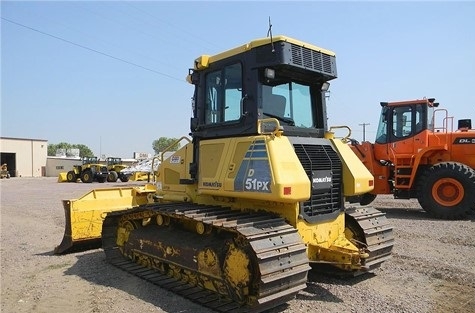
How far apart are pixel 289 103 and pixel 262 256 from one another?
7.98 feet

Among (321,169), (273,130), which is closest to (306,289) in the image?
(321,169)

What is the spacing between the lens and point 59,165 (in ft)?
222

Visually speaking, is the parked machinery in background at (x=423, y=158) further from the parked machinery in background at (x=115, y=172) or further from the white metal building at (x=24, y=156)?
the white metal building at (x=24, y=156)

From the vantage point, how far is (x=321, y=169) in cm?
573

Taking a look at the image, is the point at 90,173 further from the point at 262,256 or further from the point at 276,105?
the point at 262,256

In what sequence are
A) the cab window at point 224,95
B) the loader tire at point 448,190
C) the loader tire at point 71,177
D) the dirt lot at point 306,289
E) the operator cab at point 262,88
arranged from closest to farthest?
the dirt lot at point 306,289
the operator cab at point 262,88
the cab window at point 224,95
the loader tire at point 448,190
the loader tire at point 71,177

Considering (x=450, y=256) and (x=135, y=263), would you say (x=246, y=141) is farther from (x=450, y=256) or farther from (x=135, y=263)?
(x=450, y=256)

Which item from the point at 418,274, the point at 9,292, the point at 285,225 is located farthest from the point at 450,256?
A: the point at 9,292

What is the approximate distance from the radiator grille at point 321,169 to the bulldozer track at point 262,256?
68 cm

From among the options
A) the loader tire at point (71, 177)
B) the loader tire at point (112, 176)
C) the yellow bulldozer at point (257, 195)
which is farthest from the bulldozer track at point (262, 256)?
the loader tire at point (71, 177)

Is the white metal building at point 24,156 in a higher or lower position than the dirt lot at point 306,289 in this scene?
higher

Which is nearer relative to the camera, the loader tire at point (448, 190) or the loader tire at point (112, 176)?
the loader tire at point (448, 190)

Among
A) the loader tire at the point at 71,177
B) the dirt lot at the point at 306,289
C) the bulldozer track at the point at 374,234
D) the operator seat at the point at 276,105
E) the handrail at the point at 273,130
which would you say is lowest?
the dirt lot at the point at 306,289

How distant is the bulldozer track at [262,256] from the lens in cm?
448
